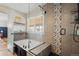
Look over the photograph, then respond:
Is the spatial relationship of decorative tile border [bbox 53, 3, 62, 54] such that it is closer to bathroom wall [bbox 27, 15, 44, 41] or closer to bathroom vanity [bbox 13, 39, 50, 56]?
bathroom vanity [bbox 13, 39, 50, 56]

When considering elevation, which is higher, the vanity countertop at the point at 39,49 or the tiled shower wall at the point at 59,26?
the tiled shower wall at the point at 59,26

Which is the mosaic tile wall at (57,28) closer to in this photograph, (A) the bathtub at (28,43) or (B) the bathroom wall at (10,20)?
(A) the bathtub at (28,43)

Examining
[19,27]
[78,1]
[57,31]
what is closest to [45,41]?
[57,31]

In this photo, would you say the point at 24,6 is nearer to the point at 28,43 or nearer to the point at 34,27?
the point at 34,27

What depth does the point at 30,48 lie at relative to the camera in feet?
6.48

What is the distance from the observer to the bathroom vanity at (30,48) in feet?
6.40

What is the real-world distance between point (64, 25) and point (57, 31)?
163 mm

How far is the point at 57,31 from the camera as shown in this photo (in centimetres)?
199

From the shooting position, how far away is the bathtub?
6.48 feet

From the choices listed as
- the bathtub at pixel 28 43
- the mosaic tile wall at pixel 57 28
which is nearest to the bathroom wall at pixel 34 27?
the bathtub at pixel 28 43

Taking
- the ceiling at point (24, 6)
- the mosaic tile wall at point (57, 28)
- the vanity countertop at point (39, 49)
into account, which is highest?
the ceiling at point (24, 6)

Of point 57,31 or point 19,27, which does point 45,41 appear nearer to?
point 57,31

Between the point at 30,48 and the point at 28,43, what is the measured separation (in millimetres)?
96

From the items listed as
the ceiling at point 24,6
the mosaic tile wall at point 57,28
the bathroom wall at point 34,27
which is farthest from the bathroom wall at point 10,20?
the mosaic tile wall at point 57,28
